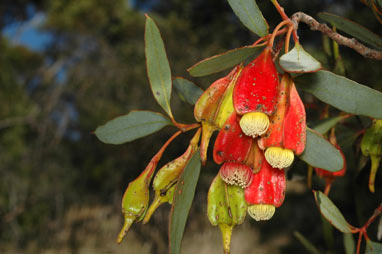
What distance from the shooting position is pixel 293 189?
14.1ft

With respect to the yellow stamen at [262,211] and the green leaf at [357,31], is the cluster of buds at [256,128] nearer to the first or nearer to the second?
the yellow stamen at [262,211]

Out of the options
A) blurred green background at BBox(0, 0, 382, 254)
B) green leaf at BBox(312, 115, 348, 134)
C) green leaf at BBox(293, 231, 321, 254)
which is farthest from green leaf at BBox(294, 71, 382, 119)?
blurred green background at BBox(0, 0, 382, 254)

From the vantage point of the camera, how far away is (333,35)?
32 centimetres

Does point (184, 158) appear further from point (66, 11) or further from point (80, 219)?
point (66, 11)

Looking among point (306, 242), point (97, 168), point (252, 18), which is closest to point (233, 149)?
point (252, 18)

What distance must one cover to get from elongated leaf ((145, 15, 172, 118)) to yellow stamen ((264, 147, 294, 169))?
142mm

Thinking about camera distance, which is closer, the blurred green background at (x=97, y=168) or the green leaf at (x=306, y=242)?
the green leaf at (x=306, y=242)

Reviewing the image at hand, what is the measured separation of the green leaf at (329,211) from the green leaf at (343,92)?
0.30ft

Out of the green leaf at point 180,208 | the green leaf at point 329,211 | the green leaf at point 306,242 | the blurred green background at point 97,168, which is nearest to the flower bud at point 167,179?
the green leaf at point 180,208

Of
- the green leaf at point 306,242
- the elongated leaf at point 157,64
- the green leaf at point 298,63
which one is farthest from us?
the green leaf at point 306,242

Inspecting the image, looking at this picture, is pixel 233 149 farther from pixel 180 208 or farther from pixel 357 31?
pixel 357 31

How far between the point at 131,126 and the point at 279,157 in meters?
0.18

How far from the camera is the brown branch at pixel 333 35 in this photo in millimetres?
298

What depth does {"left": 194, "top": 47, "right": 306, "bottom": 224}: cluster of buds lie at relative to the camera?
27 cm
